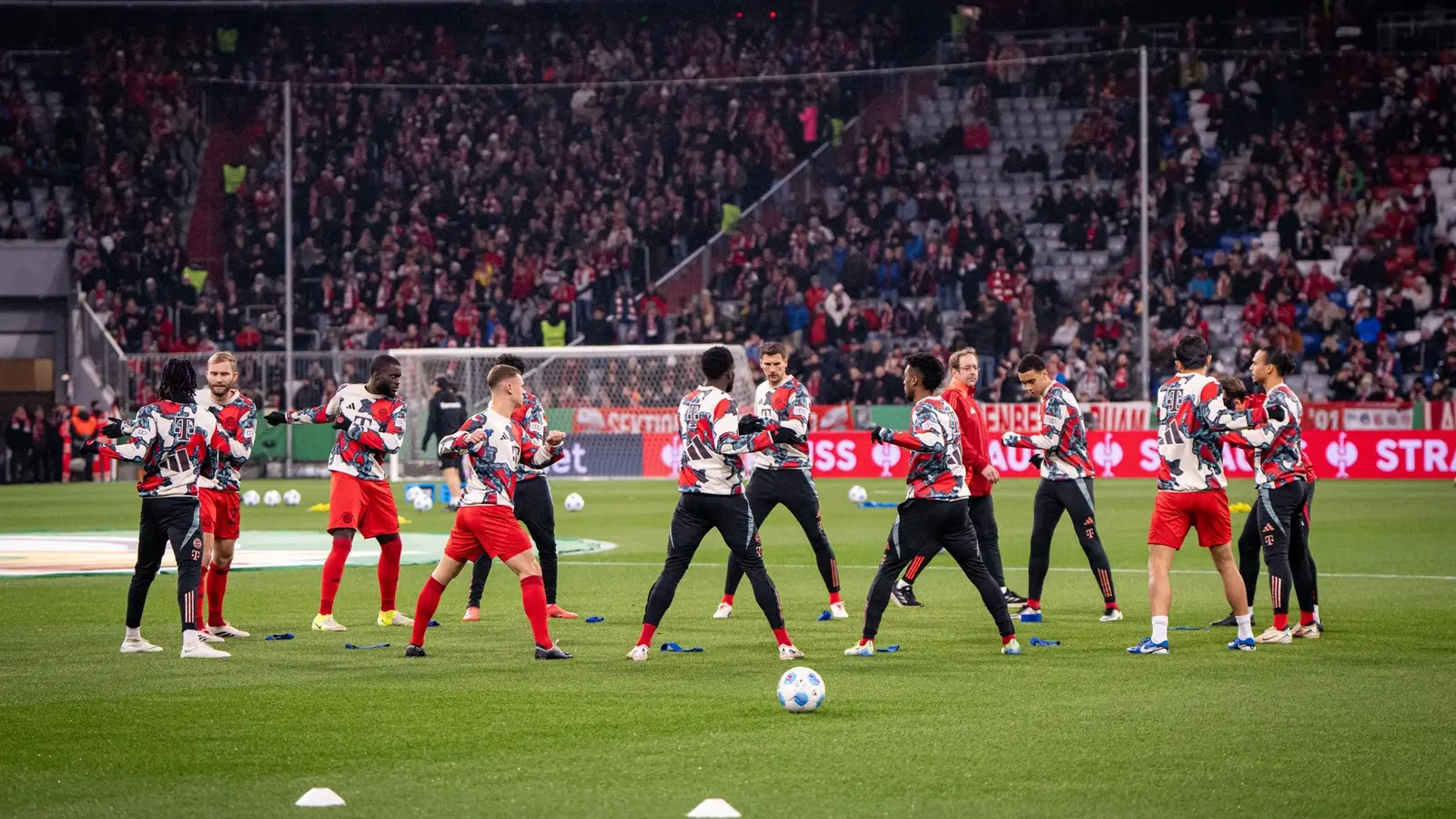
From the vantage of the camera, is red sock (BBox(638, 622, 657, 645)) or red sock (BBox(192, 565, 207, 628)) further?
red sock (BBox(192, 565, 207, 628))

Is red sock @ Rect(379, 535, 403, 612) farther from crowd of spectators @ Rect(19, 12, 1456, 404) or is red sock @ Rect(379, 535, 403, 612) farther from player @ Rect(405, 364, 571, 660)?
crowd of spectators @ Rect(19, 12, 1456, 404)

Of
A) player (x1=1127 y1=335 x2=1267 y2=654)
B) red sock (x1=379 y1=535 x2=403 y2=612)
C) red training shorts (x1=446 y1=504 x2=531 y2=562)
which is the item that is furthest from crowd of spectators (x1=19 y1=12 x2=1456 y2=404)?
red training shorts (x1=446 y1=504 x2=531 y2=562)

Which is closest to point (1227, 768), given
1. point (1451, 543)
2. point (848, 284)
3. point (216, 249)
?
point (1451, 543)

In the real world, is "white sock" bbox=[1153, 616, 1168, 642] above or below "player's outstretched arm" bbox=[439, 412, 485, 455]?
below

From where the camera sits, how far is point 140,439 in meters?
12.0

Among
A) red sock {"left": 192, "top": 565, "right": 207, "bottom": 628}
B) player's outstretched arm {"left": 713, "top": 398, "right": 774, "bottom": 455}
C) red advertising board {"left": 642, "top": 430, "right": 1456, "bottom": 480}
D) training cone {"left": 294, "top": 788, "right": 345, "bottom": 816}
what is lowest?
training cone {"left": 294, "top": 788, "right": 345, "bottom": 816}

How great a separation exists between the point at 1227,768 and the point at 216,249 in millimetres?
40759

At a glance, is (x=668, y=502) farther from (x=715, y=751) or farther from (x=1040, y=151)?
(x=715, y=751)

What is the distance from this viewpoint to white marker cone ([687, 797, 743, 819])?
6918 mm

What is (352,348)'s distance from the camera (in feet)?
139

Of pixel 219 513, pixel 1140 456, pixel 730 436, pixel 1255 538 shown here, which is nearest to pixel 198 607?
pixel 219 513

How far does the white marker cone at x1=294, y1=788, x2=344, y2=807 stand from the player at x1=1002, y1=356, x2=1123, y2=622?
802cm

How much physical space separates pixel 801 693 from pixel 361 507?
211 inches

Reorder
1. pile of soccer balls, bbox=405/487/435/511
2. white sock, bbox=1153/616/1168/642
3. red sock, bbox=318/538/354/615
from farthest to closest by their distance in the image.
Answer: pile of soccer balls, bbox=405/487/435/511
red sock, bbox=318/538/354/615
white sock, bbox=1153/616/1168/642
